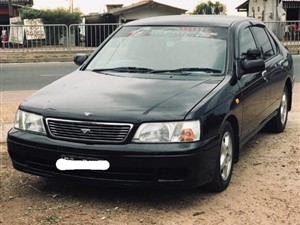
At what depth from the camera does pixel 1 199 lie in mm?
4586

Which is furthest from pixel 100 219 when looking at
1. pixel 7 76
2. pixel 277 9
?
pixel 277 9

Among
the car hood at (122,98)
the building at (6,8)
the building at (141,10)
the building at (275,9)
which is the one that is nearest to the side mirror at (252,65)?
the car hood at (122,98)

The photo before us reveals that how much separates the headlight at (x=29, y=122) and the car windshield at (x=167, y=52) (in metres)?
1.23

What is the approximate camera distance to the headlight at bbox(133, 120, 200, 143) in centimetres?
406

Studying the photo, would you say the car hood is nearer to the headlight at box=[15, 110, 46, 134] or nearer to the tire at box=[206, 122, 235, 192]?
the headlight at box=[15, 110, 46, 134]

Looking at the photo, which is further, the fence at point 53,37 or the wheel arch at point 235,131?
the fence at point 53,37

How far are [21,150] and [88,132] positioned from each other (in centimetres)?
71

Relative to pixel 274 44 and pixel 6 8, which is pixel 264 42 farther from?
pixel 6 8

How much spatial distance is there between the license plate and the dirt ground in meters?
0.21

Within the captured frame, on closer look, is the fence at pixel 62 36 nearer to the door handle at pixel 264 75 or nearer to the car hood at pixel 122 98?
the door handle at pixel 264 75

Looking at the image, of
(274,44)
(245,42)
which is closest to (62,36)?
(274,44)

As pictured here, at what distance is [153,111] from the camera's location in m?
4.15

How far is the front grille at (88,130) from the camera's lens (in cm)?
407

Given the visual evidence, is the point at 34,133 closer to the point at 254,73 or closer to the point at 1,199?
the point at 1,199
